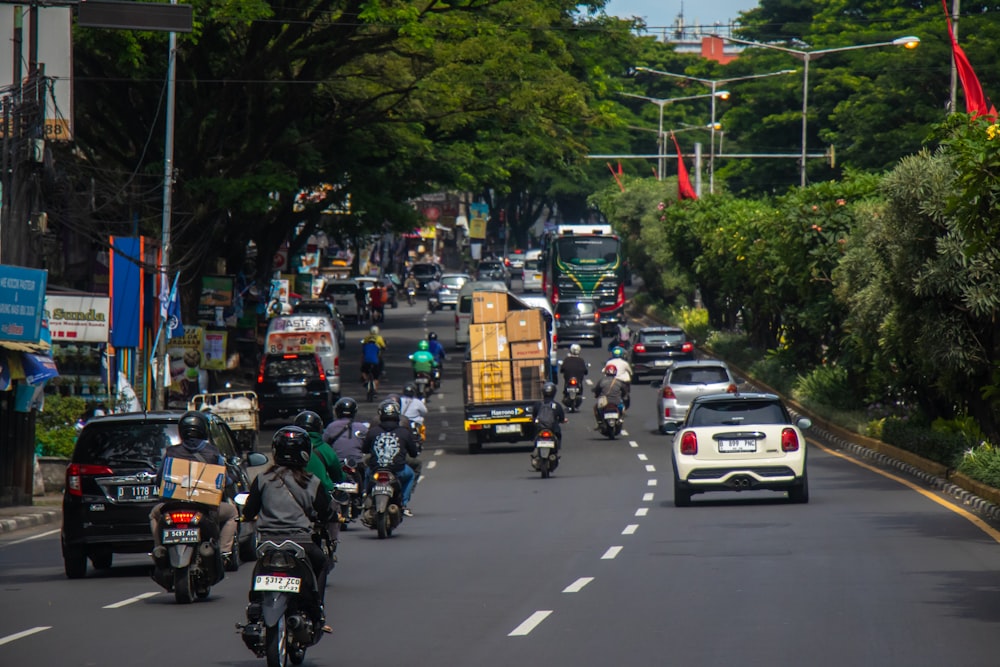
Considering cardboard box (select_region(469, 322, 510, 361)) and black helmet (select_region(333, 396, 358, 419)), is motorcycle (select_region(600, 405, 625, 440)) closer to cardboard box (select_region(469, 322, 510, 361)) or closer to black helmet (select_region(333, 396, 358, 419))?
cardboard box (select_region(469, 322, 510, 361))

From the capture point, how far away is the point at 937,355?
25.0 metres

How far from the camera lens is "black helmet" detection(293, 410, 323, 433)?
43.9 feet

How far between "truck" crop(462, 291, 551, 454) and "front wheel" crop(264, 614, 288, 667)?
2323 cm

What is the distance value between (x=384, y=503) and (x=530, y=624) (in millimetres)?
7600

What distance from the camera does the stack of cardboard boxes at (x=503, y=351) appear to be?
34.8m

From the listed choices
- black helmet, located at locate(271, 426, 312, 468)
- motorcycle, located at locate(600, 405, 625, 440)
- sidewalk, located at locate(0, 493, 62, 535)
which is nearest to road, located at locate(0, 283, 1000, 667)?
sidewalk, located at locate(0, 493, 62, 535)

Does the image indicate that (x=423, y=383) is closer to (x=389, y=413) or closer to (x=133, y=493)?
(x=389, y=413)

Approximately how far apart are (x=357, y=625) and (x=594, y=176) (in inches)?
3587

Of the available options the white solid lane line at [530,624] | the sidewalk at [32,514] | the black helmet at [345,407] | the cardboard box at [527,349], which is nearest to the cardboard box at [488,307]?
the cardboard box at [527,349]

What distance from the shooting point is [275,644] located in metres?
9.58

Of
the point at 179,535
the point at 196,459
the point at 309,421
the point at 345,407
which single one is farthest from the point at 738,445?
the point at 179,535

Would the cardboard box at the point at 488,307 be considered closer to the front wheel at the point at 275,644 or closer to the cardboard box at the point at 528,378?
the cardboard box at the point at 528,378

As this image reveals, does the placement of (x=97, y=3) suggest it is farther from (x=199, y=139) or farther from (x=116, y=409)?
(x=199, y=139)

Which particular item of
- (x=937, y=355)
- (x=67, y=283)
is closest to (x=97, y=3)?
(x=937, y=355)
